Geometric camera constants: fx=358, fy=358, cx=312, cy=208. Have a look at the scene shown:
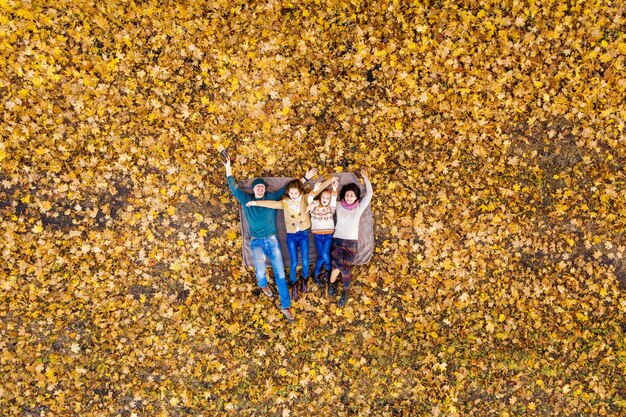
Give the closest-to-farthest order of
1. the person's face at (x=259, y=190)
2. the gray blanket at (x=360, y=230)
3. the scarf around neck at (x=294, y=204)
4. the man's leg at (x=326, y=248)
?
the person's face at (x=259, y=190)
the scarf around neck at (x=294, y=204)
the man's leg at (x=326, y=248)
the gray blanket at (x=360, y=230)

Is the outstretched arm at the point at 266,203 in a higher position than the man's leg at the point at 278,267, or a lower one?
higher

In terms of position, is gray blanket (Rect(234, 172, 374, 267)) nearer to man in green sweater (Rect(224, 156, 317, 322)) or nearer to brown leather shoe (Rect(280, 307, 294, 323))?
man in green sweater (Rect(224, 156, 317, 322))

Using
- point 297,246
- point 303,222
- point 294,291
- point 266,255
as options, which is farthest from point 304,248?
point 294,291

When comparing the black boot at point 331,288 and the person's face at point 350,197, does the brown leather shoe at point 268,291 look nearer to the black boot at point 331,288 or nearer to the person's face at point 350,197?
the black boot at point 331,288

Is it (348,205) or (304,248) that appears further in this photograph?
(304,248)

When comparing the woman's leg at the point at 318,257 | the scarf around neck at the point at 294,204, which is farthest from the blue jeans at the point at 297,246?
the scarf around neck at the point at 294,204

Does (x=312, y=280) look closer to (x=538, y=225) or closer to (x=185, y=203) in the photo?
(x=185, y=203)

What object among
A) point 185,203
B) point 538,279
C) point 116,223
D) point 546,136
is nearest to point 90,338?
point 116,223

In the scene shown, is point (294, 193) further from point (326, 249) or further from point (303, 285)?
point (303, 285)
